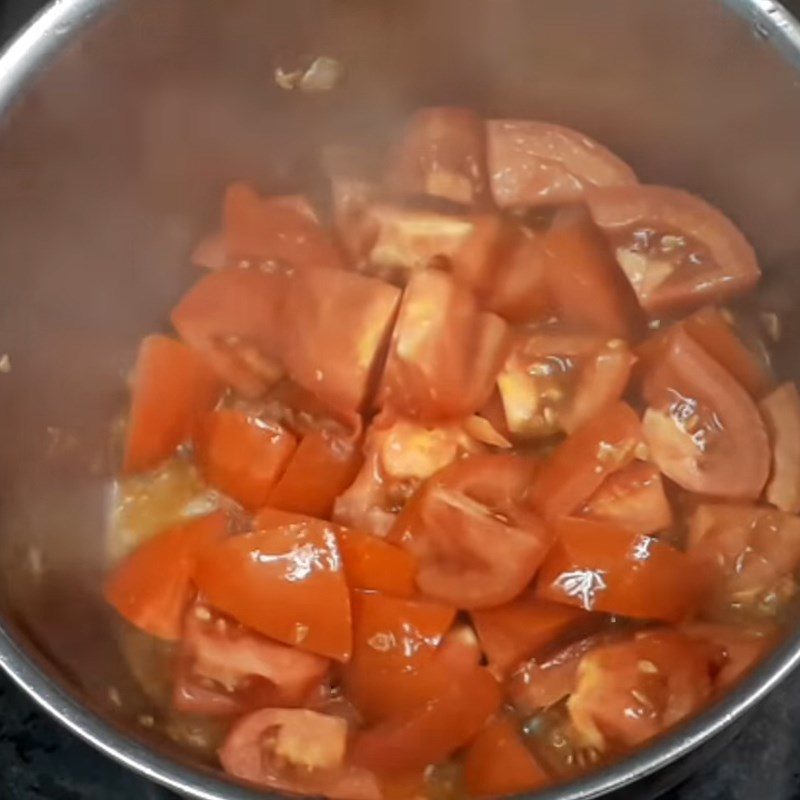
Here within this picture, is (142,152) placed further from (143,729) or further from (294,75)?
(143,729)

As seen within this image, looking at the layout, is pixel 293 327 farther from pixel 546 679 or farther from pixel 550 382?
pixel 546 679

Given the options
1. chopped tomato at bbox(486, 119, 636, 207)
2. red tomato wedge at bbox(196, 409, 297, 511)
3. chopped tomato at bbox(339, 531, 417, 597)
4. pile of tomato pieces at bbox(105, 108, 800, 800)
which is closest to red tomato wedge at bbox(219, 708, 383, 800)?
pile of tomato pieces at bbox(105, 108, 800, 800)

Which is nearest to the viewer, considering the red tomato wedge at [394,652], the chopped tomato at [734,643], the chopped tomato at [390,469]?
the chopped tomato at [734,643]

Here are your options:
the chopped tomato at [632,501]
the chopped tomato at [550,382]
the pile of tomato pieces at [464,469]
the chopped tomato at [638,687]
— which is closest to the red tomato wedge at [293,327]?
the pile of tomato pieces at [464,469]

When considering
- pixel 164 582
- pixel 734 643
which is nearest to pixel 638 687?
pixel 734 643

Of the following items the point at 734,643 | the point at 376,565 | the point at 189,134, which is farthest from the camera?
the point at 189,134

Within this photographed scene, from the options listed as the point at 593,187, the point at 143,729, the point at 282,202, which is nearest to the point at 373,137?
the point at 282,202

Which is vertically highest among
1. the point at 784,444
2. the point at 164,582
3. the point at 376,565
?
the point at 784,444

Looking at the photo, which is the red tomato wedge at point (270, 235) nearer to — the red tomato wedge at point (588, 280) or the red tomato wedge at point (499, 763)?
the red tomato wedge at point (588, 280)
